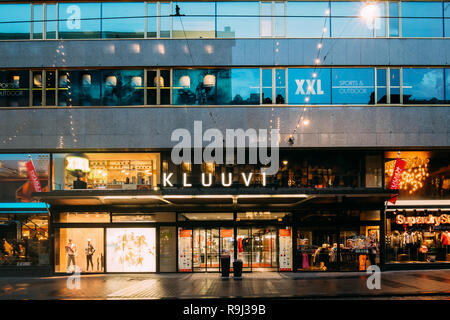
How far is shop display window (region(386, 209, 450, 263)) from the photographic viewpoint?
62.4 feet

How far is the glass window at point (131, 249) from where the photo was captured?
62.5 ft

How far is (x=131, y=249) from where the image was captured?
19094 mm

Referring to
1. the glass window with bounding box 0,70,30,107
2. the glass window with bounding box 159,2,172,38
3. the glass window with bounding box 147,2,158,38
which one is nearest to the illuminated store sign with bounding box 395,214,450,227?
the glass window with bounding box 159,2,172,38

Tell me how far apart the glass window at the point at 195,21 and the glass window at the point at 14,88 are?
25.3 ft

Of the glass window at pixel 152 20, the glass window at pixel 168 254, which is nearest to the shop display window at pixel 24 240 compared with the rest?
the glass window at pixel 168 254

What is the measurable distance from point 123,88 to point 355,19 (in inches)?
466

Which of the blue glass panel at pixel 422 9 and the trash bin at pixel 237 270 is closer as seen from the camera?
the trash bin at pixel 237 270

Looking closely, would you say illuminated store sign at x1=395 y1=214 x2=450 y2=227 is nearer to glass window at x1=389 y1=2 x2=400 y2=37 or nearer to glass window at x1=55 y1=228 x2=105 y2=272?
glass window at x1=389 y1=2 x2=400 y2=37

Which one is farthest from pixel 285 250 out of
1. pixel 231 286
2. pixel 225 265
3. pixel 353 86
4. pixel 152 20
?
pixel 152 20

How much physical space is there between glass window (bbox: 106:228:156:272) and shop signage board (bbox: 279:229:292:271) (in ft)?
20.4

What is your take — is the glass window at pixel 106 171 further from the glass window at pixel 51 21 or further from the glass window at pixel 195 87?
the glass window at pixel 51 21

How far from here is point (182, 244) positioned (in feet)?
62.6
